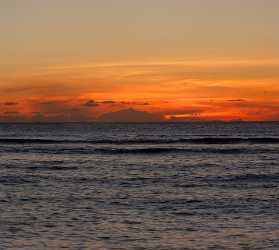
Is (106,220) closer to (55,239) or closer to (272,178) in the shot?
(55,239)

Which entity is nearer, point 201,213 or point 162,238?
point 162,238

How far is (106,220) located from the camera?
20.6m

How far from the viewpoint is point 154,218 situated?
20891mm

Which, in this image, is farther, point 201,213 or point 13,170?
point 13,170

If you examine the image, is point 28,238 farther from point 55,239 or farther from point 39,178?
point 39,178

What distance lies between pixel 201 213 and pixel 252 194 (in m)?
5.62

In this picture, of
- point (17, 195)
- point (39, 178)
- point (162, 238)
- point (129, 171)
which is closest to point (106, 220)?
point (162, 238)

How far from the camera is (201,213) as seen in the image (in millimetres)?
21844

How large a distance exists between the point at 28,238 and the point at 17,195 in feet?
28.5

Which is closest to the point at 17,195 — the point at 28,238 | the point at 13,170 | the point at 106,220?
the point at 106,220

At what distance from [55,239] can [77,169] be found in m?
22.0

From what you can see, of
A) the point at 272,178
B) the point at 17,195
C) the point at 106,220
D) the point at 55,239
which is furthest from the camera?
Answer: the point at 272,178

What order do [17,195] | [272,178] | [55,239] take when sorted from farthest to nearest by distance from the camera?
[272,178]
[17,195]
[55,239]

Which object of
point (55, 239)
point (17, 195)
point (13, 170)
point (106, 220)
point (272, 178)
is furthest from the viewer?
point (13, 170)
